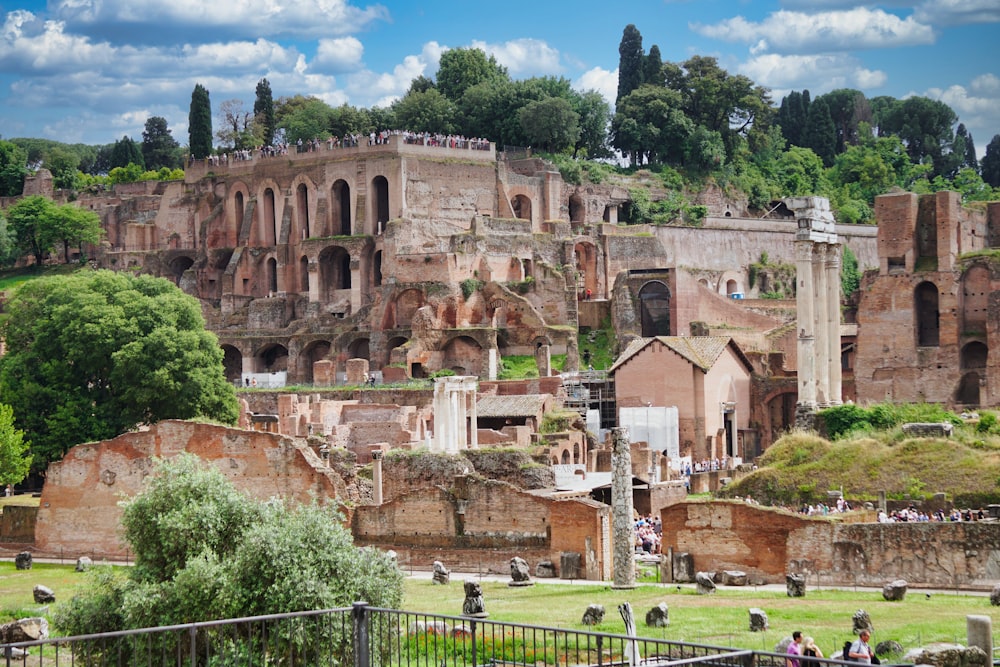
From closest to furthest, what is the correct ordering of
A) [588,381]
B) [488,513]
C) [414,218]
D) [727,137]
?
[488,513]
[588,381]
[414,218]
[727,137]

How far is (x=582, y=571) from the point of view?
1446 inches

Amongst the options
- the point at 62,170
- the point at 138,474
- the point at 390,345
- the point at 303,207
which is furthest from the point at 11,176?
the point at 138,474

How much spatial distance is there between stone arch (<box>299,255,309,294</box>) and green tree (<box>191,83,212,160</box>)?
20.0m

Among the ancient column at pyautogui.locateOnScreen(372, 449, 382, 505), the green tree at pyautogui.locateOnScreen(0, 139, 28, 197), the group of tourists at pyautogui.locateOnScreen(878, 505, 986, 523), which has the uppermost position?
the green tree at pyautogui.locateOnScreen(0, 139, 28, 197)

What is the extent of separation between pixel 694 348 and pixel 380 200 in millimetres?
23831

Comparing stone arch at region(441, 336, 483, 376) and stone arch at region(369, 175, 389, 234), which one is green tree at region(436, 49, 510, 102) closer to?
stone arch at region(369, 175, 389, 234)

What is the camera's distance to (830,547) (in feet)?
105

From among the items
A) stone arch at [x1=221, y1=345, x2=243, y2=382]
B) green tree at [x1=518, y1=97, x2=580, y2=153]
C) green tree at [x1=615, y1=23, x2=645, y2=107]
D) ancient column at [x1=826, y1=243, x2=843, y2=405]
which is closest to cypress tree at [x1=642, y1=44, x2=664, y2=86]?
green tree at [x1=615, y1=23, x2=645, y2=107]

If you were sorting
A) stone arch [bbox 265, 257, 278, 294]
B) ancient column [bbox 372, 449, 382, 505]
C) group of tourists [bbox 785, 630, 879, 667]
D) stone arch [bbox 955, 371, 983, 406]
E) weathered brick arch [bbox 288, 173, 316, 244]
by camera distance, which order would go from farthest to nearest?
1. weathered brick arch [bbox 288, 173, 316, 244]
2. stone arch [bbox 265, 257, 278, 294]
3. stone arch [bbox 955, 371, 983, 406]
4. ancient column [bbox 372, 449, 382, 505]
5. group of tourists [bbox 785, 630, 879, 667]

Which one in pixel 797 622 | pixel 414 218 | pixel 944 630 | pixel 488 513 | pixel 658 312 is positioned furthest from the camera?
pixel 414 218

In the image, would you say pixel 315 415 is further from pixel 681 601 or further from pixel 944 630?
pixel 944 630

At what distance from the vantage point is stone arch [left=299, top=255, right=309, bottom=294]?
253 feet

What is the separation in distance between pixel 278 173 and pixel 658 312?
75.7 feet

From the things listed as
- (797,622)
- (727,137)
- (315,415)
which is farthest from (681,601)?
(727,137)
